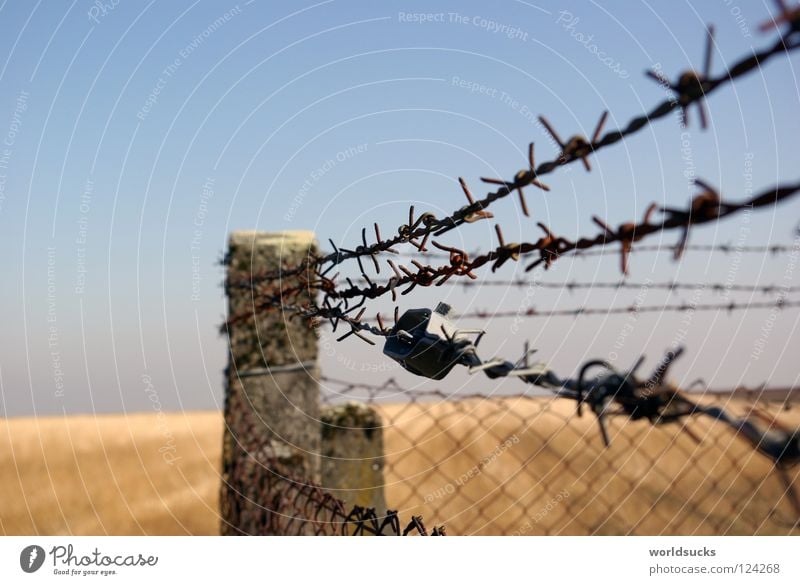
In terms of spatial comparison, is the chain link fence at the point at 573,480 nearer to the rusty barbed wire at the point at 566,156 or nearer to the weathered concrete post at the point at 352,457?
the weathered concrete post at the point at 352,457

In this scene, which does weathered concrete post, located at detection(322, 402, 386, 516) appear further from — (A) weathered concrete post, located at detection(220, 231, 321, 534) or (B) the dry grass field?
(B) the dry grass field

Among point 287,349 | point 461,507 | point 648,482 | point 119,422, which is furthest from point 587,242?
point 119,422

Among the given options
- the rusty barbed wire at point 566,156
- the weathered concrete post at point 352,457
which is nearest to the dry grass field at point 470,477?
the weathered concrete post at point 352,457

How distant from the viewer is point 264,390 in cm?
241

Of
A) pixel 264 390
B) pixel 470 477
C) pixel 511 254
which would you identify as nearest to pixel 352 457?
pixel 264 390

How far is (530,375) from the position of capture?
3.92ft

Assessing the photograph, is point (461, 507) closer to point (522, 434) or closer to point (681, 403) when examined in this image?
point (522, 434)

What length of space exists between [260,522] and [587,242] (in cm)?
156

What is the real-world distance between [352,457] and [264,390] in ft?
1.03

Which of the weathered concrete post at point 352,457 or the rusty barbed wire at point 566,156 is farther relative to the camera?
the weathered concrete post at point 352,457

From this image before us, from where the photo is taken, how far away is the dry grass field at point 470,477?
3.86m

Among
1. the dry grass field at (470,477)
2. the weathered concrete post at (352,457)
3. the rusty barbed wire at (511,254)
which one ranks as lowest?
the dry grass field at (470,477)

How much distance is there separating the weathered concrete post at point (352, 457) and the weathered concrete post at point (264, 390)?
0.04 m

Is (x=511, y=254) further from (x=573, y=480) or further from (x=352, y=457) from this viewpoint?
(x=573, y=480)
